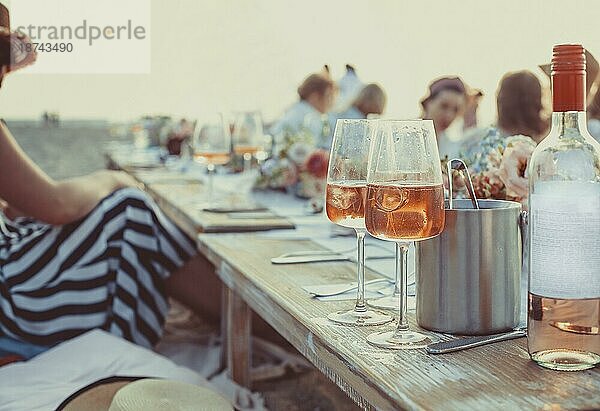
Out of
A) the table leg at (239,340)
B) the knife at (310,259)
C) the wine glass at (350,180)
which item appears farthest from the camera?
the table leg at (239,340)

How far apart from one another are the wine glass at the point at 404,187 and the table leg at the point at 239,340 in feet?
3.92

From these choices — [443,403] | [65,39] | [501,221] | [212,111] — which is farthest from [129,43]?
[443,403]

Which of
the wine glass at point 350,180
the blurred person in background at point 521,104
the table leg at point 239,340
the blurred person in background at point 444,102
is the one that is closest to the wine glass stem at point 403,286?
the wine glass at point 350,180

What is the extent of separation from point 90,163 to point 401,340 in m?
14.7

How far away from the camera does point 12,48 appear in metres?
2.35

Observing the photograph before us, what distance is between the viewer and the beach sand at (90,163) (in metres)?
2.44

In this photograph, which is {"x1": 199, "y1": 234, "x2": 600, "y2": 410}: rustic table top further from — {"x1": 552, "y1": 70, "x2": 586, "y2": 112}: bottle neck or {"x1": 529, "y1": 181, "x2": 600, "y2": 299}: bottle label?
{"x1": 552, "y1": 70, "x2": 586, "y2": 112}: bottle neck

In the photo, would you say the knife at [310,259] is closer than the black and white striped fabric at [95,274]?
Yes

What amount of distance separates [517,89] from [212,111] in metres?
2.04

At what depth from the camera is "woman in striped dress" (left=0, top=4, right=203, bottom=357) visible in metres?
2.34

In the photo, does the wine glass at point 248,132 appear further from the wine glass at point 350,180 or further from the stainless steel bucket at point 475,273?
the stainless steel bucket at point 475,273

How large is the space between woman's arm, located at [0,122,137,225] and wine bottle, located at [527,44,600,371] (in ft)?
4.96

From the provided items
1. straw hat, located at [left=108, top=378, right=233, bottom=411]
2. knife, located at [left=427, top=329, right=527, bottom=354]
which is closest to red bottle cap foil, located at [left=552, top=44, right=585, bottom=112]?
knife, located at [left=427, top=329, right=527, bottom=354]

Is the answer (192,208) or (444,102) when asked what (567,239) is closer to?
(192,208)
